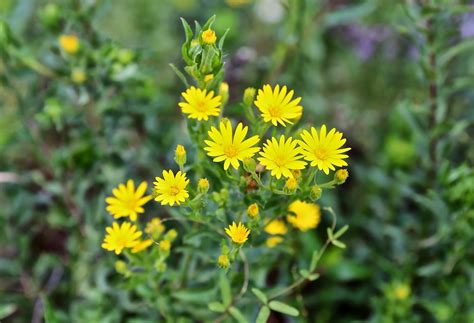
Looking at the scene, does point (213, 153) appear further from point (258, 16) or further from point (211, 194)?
point (258, 16)

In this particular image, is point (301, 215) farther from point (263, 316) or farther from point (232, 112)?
point (232, 112)

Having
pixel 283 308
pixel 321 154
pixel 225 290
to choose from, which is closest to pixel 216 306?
pixel 225 290

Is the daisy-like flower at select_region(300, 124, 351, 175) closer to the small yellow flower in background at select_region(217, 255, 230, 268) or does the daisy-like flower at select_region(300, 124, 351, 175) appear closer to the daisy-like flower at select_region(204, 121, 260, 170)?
the daisy-like flower at select_region(204, 121, 260, 170)

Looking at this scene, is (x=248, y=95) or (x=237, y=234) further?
(x=248, y=95)

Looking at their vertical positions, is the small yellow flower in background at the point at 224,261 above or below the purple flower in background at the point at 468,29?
below

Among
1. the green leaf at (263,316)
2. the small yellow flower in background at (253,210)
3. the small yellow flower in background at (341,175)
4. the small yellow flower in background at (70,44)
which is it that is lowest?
the green leaf at (263,316)

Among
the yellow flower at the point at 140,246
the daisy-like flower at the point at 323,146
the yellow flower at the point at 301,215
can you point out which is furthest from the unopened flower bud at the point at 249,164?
the yellow flower at the point at 140,246

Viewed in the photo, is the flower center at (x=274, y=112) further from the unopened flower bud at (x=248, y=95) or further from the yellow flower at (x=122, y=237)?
the yellow flower at (x=122, y=237)
